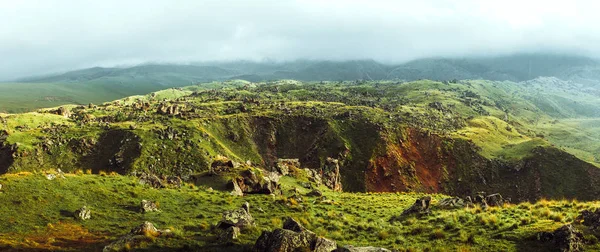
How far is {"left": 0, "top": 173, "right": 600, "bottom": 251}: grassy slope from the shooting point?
1083 inches

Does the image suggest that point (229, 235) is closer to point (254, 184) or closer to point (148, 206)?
point (148, 206)

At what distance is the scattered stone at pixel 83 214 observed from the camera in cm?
3462

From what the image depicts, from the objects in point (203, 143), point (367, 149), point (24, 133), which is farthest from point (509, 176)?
point (24, 133)

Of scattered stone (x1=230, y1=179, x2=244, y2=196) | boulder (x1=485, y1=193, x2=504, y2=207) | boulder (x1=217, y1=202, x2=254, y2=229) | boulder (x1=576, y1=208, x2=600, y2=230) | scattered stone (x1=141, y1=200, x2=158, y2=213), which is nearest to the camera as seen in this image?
boulder (x1=576, y1=208, x2=600, y2=230)

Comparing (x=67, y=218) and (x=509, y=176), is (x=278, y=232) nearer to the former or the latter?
(x=67, y=218)

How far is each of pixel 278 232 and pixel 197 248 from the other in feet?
23.8

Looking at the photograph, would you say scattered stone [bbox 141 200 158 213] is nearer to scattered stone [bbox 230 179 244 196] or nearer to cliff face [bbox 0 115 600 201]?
scattered stone [bbox 230 179 244 196]

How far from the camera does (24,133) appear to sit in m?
131

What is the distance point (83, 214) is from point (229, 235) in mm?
16678

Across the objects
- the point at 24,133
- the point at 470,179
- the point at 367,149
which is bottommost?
the point at 470,179

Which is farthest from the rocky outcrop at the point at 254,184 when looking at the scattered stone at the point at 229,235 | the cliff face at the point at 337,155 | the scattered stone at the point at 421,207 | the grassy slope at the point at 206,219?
the cliff face at the point at 337,155

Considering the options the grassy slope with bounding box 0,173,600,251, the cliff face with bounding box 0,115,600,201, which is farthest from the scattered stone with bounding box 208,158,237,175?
the cliff face with bounding box 0,115,600,201

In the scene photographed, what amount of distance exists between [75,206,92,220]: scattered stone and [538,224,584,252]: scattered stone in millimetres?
38263

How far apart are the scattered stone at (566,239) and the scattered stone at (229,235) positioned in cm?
2179
